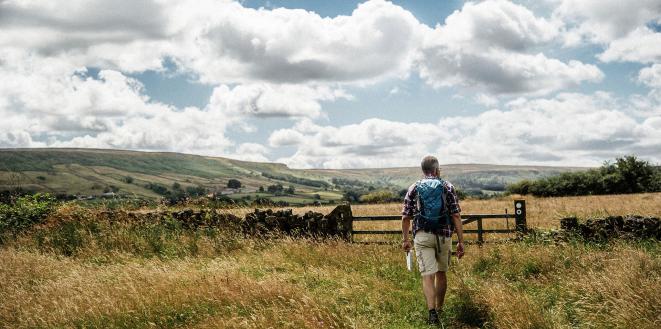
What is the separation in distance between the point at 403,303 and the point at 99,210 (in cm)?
1289

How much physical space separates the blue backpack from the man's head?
0.11 m

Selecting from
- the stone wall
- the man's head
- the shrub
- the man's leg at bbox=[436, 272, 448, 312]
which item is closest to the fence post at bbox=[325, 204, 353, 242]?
the stone wall

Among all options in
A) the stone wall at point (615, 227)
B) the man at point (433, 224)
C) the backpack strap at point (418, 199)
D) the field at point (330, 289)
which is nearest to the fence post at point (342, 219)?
the field at point (330, 289)

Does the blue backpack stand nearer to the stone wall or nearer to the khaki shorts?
the khaki shorts

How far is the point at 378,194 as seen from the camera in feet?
187

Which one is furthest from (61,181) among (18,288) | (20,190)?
(18,288)

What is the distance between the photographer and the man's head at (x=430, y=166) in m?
7.04

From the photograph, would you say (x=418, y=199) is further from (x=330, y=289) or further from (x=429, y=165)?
(x=330, y=289)

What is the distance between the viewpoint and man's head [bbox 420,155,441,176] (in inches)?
277

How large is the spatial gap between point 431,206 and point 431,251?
0.68 metres

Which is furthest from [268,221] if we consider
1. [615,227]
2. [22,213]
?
[615,227]

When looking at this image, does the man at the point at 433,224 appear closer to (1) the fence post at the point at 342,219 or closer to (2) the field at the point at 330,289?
(2) the field at the point at 330,289

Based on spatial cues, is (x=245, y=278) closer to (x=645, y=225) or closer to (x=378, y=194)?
(x=645, y=225)

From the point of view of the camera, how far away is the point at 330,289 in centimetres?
795
